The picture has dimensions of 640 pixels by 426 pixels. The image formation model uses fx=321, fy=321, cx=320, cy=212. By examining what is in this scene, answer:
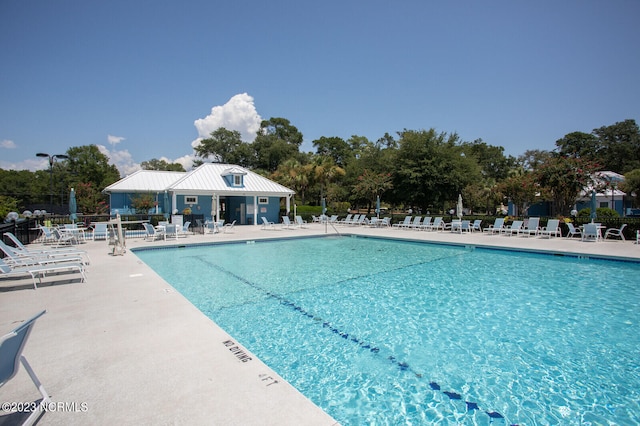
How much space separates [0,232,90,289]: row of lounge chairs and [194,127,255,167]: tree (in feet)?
143

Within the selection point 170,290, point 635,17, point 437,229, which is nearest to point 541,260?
point 437,229

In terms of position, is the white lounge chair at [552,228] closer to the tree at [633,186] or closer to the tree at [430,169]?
the tree at [430,169]

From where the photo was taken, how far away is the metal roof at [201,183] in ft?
75.8

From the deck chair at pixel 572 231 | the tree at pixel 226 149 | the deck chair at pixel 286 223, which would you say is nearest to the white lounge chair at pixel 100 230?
the deck chair at pixel 286 223

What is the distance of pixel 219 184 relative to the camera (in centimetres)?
2445

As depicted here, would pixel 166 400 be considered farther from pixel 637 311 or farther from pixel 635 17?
pixel 635 17

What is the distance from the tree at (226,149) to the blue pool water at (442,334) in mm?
42712

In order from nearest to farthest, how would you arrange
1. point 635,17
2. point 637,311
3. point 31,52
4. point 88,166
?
point 637,311 → point 31,52 → point 635,17 → point 88,166

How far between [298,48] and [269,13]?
11.8ft

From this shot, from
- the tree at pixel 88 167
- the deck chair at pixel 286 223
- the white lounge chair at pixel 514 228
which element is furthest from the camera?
the tree at pixel 88 167

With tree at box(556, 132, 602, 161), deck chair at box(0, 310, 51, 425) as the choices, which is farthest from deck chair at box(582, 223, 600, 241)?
tree at box(556, 132, 602, 161)

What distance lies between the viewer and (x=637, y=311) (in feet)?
20.0

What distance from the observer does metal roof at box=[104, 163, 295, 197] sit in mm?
23094

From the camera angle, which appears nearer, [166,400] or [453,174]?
[166,400]
